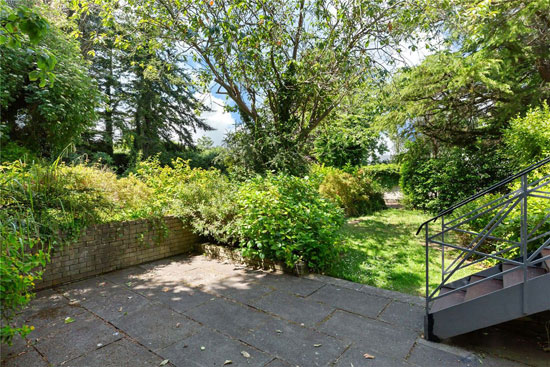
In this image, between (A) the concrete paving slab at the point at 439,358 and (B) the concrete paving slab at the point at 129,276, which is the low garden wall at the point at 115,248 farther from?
(A) the concrete paving slab at the point at 439,358

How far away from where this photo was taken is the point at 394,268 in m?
4.47

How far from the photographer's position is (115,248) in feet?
14.5

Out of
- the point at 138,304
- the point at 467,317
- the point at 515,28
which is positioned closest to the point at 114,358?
the point at 138,304

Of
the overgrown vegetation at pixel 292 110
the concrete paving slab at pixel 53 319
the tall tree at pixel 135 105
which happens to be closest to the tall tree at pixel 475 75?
the overgrown vegetation at pixel 292 110

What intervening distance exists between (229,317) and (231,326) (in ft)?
0.58

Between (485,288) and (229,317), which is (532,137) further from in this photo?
(229,317)

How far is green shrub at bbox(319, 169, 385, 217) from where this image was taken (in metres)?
9.22

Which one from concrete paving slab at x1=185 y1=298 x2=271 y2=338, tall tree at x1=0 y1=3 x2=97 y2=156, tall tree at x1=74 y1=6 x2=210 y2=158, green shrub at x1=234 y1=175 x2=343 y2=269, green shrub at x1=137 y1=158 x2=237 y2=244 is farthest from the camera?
tall tree at x1=74 y1=6 x2=210 y2=158

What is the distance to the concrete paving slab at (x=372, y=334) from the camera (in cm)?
240

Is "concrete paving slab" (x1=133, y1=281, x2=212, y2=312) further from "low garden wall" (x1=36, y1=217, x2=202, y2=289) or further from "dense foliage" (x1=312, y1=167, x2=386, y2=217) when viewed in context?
"dense foliage" (x1=312, y1=167, x2=386, y2=217)

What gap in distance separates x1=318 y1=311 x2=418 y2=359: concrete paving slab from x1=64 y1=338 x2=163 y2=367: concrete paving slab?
4.97 feet

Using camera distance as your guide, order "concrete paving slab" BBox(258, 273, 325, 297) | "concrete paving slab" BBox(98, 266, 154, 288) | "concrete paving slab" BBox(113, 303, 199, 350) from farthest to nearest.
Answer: "concrete paving slab" BBox(98, 266, 154, 288) < "concrete paving slab" BBox(258, 273, 325, 297) < "concrete paving slab" BBox(113, 303, 199, 350)

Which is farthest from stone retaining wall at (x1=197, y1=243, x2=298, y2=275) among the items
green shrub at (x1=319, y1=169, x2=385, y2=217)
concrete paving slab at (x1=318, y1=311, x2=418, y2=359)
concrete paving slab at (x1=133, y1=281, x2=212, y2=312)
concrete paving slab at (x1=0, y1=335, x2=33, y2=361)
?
green shrub at (x1=319, y1=169, x2=385, y2=217)

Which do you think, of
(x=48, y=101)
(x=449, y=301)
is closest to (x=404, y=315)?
(x=449, y=301)
